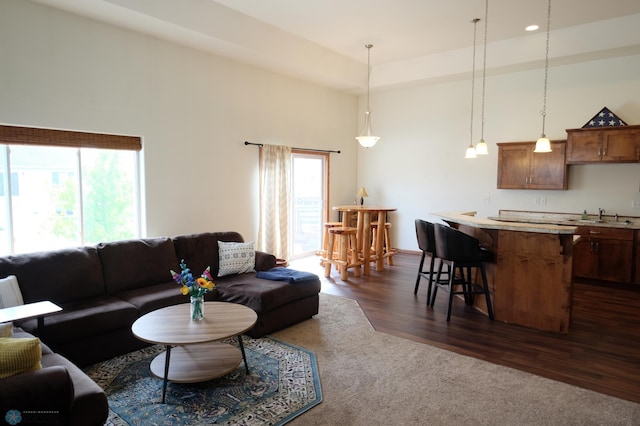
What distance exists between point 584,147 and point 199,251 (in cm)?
551

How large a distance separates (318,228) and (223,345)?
15.6 feet

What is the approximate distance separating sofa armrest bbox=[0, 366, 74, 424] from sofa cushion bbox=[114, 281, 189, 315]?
5.31 feet

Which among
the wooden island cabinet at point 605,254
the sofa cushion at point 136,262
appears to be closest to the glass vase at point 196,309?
the sofa cushion at point 136,262

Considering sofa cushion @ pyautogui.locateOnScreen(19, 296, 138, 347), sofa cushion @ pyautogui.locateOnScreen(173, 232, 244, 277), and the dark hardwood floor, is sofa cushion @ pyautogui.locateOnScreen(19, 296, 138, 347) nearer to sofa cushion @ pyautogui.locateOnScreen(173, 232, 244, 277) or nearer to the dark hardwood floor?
sofa cushion @ pyautogui.locateOnScreen(173, 232, 244, 277)

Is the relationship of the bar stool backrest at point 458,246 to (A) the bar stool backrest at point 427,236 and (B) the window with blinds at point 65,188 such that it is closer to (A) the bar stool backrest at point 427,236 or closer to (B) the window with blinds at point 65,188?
(A) the bar stool backrest at point 427,236

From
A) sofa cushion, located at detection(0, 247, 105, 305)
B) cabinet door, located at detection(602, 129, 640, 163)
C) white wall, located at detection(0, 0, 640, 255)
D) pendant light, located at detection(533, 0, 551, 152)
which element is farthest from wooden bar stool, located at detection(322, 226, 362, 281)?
cabinet door, located at detection(602, 129, 640, 163)

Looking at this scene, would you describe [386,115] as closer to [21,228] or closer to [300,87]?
[300,87]

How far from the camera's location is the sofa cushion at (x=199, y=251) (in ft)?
14.4

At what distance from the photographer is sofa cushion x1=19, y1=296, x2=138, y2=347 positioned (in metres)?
2.90

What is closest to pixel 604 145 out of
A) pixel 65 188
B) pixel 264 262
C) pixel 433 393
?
pixel 433 393

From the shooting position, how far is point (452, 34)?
18.9 feet

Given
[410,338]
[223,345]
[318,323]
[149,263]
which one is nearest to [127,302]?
[149,263]

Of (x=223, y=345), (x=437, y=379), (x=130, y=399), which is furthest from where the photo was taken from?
(x=223, y=345)

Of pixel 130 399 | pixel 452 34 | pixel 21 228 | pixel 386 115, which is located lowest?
pixel 130 399
